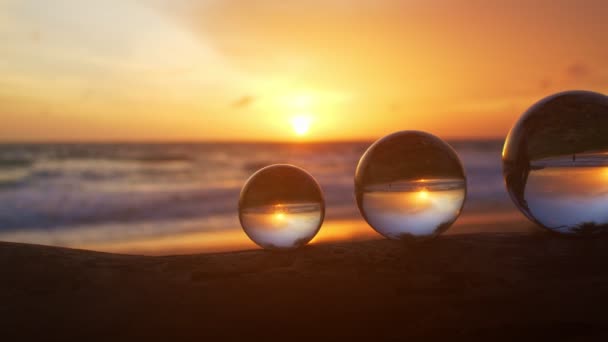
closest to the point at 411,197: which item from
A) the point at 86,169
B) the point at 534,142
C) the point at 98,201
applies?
the point at 534,142

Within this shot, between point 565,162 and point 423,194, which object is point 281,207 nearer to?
point 423,194

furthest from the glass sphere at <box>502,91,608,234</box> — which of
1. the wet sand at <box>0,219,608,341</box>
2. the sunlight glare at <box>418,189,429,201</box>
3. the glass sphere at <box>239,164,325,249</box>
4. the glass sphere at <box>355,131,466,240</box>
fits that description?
the glass sphere at <box>239,164,325,249</box>

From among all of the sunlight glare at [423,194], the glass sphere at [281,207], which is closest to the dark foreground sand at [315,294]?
the glass sphere at [281,207]

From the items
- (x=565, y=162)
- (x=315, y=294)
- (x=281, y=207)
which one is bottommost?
(x=315, y=294)

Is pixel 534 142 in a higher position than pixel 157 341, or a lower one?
higher

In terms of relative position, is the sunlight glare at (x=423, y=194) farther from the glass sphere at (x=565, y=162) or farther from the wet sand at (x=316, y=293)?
the glass sphere at (x=565, y=162)

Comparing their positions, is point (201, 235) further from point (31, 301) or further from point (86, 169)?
point (86, 169)

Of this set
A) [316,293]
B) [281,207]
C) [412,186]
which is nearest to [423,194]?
[412,186]
